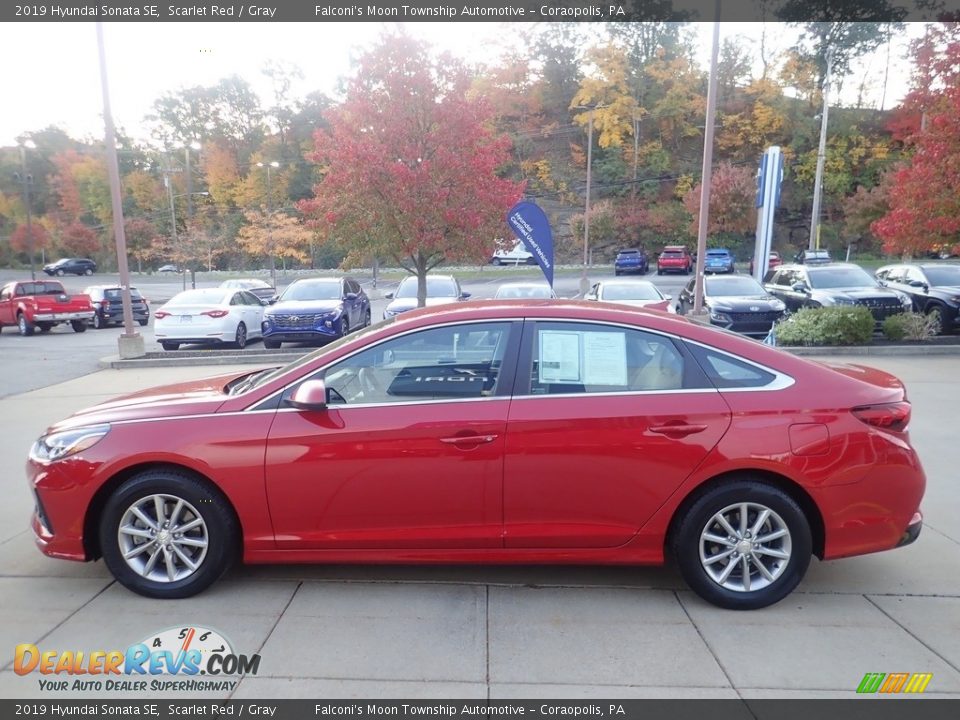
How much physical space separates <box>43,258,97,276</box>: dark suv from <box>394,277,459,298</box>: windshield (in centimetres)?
5322

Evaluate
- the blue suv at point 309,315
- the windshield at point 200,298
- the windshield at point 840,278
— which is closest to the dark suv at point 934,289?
the windshield at point 840,278

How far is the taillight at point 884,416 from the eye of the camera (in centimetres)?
342

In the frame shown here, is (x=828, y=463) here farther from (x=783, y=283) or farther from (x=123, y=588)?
(x=783, y=283)

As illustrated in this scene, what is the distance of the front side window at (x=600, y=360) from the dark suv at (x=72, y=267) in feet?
213

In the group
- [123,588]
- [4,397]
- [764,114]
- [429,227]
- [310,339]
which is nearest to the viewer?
[123,588]

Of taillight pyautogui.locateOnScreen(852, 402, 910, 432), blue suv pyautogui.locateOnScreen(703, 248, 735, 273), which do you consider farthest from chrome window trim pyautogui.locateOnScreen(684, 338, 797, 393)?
blue suv pyautogui.locateOnScreen(703, 248, 735, 273)

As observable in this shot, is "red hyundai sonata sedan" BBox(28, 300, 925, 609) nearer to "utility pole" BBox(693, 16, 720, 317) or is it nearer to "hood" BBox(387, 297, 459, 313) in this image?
"utility pole" BBox(693, 16, 720, 317)

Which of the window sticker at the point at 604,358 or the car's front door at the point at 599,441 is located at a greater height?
the window sticker at the point at 604,358

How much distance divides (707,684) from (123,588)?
3.21 meters

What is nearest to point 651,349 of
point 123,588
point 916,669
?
point 916,669

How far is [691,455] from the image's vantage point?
335cm

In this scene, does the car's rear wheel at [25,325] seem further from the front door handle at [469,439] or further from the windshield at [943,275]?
the windshield at [943,275]

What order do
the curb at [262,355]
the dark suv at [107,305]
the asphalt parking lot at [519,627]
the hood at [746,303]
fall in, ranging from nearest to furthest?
the asphalt parking lot at [519,627] → the curb at [262,355] → the hood at [746,303] → the dark suv at [107,305]

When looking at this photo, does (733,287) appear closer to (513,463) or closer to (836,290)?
(836,290)
